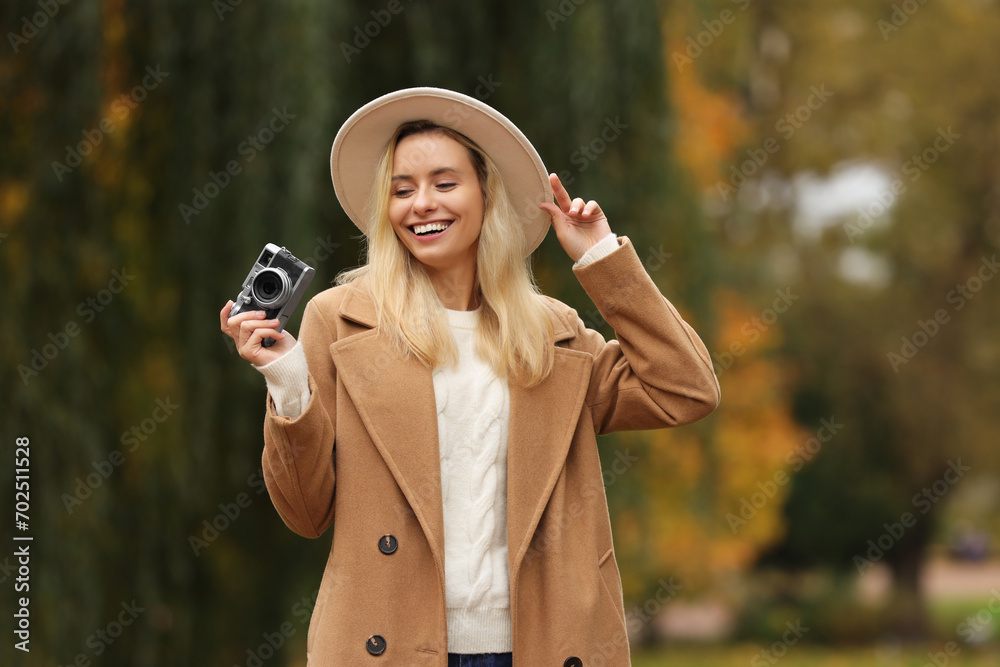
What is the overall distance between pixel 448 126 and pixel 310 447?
28.4 inches

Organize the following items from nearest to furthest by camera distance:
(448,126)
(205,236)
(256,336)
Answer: (256,336), (448,126), (205,236)

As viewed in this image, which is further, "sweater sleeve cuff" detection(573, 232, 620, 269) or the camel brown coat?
"sweater sleeve cuff" detection(573, 232, 620, 269)

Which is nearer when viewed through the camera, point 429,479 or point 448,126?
point 429,479

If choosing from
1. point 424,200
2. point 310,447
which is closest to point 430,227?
point 424,200

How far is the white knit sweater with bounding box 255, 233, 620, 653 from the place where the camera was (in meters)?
2.11

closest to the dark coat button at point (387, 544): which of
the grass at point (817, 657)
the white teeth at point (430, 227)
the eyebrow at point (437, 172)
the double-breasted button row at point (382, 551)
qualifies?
the double-breasted button row at point (382, 551)

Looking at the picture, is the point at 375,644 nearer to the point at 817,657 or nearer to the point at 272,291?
the point at 272,291

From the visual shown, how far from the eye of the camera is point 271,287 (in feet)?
6.55

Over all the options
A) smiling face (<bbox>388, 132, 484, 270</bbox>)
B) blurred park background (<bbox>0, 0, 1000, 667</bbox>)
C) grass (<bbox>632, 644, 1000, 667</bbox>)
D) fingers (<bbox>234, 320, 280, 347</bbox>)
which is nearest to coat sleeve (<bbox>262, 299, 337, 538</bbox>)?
fingers (<bbox>234, 320, 280, 347</bbox>)

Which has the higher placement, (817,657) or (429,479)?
(429,479)

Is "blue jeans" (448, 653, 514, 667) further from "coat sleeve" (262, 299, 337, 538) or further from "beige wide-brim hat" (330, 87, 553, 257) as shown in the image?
"beige wide-brim hat" (330, 87, 553, 257)

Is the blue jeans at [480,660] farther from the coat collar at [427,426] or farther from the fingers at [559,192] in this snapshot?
the fingers at [559,192]

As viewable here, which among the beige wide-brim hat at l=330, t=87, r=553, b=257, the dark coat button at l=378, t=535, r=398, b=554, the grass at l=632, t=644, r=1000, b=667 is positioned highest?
the beige wide-brim hat at l=330, t=87, r=553, b=257

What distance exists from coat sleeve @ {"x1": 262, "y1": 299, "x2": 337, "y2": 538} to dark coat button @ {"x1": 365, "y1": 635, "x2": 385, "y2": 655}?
25 cm
